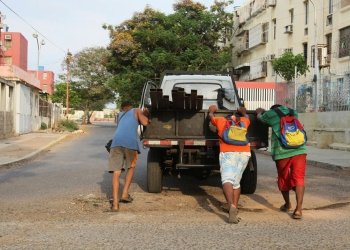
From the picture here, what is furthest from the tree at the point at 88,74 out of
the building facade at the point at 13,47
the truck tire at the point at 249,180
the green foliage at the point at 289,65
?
the truck tire at the point at 249,180

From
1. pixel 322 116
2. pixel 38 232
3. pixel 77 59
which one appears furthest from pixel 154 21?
pixel 38 232

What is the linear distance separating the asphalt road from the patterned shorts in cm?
51

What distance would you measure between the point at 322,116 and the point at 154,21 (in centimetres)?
1968

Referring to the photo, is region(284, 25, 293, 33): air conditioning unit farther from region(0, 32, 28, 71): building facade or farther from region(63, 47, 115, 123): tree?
region(0, 32, 28, 71): building facade

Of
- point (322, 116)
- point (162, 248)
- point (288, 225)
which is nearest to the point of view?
point (162, 248)

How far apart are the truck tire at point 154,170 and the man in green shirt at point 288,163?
1.98 m

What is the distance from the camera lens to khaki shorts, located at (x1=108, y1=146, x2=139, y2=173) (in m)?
Result: 6.49

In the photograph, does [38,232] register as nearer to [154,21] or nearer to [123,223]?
[123,223]

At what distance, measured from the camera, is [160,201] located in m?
7.12

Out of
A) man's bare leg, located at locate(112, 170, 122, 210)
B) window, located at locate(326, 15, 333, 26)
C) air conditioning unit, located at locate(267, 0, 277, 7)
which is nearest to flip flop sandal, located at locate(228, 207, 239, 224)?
man's bare leg, located at locate(112, 170, 122, 210)

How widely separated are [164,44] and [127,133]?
27.4 m

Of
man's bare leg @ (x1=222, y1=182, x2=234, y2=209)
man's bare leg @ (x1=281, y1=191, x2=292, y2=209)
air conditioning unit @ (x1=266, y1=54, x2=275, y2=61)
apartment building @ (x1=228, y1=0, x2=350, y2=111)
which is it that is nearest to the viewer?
man's bare leg @ (x1=222, y1=182, x2=234, y2=209)

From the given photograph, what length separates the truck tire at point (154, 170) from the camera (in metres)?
7.44

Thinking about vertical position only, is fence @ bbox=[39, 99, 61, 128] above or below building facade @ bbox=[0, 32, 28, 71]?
below
